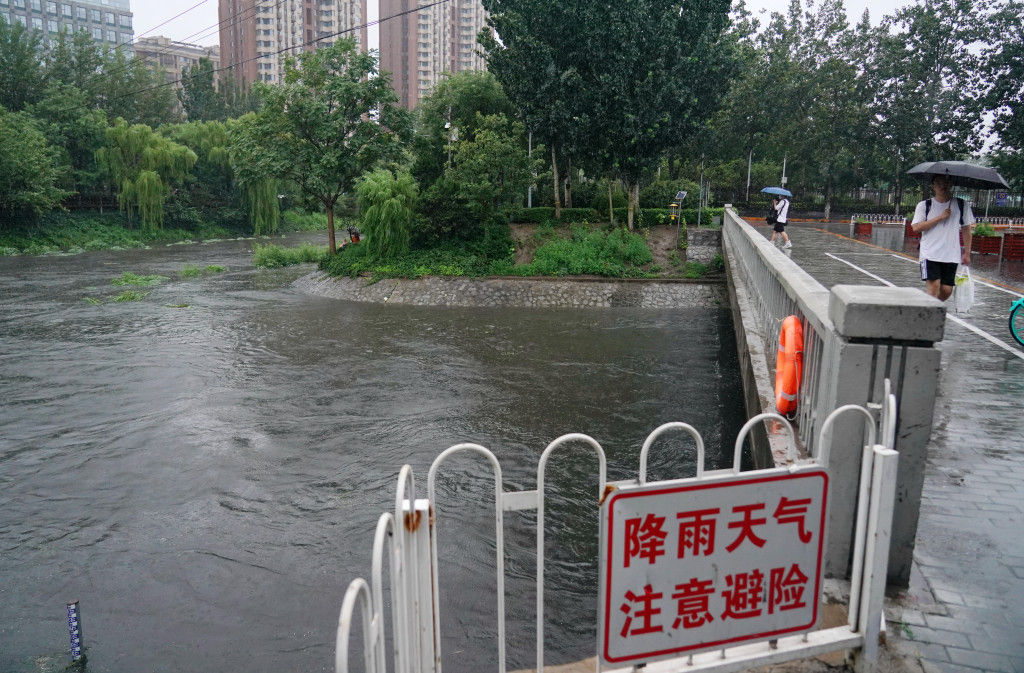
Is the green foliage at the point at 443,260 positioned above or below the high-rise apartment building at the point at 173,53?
below

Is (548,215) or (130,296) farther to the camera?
(548,215)

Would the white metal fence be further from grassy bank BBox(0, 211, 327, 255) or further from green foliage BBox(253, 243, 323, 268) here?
grassy bank BBox(0, 211, 327, 255)

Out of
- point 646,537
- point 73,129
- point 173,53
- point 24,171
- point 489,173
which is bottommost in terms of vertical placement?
point 646,537

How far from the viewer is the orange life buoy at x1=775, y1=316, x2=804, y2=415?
5559mm

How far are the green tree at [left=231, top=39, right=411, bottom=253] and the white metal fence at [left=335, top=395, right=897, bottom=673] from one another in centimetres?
2811

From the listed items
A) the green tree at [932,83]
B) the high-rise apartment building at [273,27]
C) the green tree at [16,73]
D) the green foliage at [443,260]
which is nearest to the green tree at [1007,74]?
the green tree at [932,83]

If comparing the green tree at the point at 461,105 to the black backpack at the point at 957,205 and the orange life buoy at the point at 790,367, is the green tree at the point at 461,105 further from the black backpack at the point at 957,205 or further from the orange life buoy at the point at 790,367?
the orange life buoy at the point at 790,367

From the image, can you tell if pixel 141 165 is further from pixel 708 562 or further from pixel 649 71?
pixel 708 562

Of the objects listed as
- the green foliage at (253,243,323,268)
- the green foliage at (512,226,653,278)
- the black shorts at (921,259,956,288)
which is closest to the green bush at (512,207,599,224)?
the green foliage at (512,226,653,278)

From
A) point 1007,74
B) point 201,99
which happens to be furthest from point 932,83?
point 201,99

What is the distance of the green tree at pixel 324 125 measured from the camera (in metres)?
29.7

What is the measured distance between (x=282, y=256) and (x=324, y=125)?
7422 millimetres

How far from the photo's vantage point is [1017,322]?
35.5 feet

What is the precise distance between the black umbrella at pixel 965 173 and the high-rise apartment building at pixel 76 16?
125 metres
